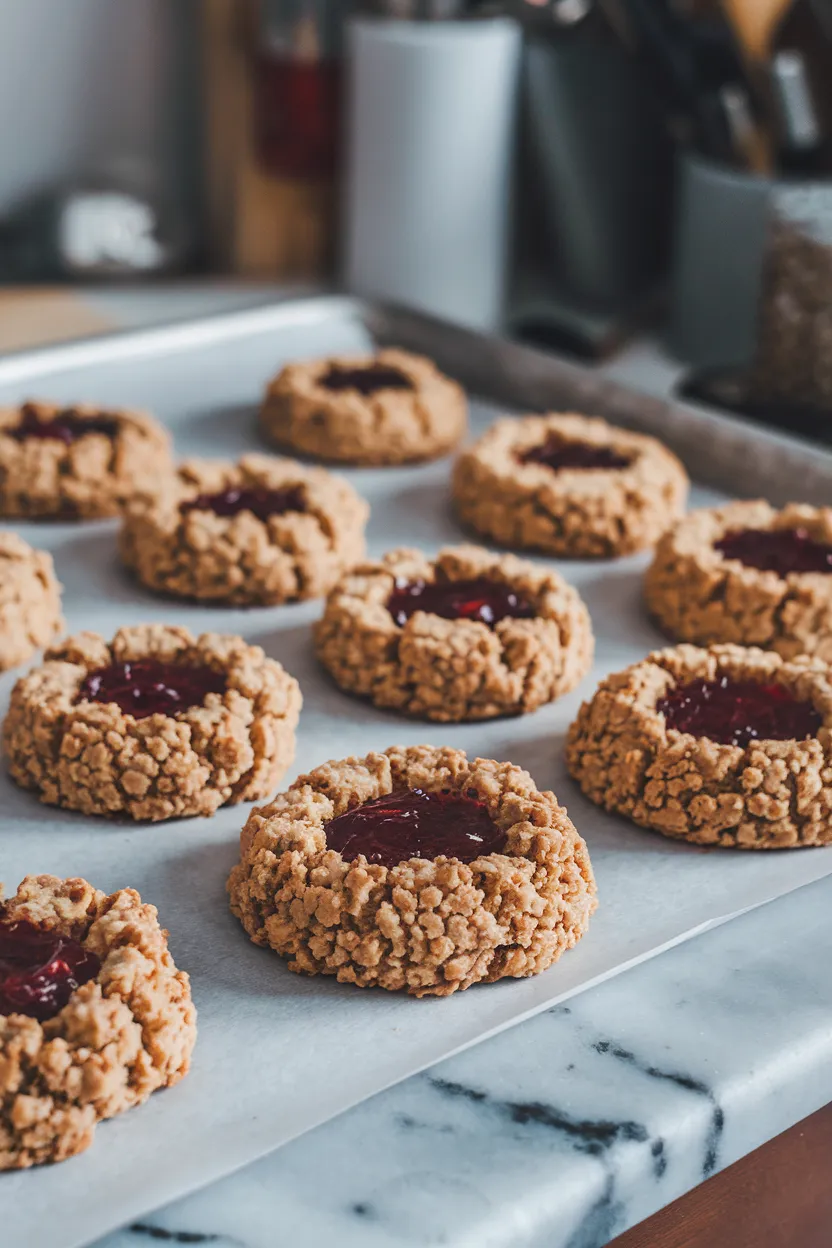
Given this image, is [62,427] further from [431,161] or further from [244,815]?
[431,161]

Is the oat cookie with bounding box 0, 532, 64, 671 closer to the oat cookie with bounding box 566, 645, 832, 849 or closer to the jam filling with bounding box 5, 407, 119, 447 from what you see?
the jam filling with bounding box 5, 407, 119, 447

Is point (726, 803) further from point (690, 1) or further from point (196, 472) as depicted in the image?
point (690, 1)

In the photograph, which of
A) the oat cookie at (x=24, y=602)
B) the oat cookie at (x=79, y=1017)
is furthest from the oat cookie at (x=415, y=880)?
the oat cookie at (x=24, y=602)

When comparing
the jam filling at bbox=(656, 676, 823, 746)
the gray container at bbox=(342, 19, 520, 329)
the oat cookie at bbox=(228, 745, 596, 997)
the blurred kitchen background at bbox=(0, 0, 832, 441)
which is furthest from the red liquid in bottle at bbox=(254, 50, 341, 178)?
the oat cookie at bbox=(228, 745, 596, 997)

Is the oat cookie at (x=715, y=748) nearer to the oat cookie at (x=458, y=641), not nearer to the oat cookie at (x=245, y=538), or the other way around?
the oat cookie at (x=458, y=641)

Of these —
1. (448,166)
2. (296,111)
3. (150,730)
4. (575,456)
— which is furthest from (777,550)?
(296,111)

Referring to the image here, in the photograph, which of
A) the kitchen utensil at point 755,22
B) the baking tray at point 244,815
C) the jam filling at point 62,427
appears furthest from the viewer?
the kitchen utensil at point 755,22
